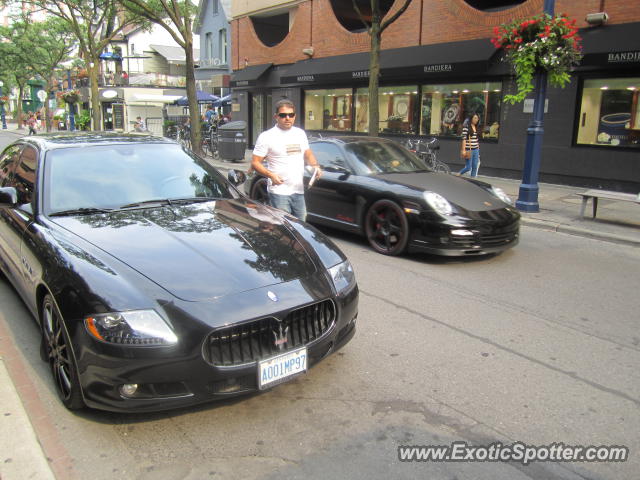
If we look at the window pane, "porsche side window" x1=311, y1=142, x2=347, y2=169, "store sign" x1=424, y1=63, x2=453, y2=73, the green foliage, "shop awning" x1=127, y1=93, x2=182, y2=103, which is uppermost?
the window pane

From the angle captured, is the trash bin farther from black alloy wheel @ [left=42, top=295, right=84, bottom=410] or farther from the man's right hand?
black alloy wheel @ [left=42, top=295, right=84, bottom=410]

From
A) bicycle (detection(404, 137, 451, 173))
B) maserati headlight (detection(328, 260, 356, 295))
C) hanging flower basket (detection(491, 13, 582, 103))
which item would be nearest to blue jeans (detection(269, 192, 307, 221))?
maserati headlight (detection(328, 260, 356, 295))

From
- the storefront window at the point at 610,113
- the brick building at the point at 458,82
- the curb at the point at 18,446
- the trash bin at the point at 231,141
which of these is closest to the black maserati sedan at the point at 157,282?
the curb at the point at 18,446

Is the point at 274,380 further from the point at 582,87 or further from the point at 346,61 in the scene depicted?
the point at 346,61

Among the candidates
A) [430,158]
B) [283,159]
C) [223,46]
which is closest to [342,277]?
[283,159]

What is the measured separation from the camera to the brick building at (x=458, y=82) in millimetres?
12273

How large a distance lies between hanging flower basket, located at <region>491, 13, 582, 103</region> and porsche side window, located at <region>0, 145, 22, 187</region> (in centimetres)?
796

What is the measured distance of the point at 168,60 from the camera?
48438mm

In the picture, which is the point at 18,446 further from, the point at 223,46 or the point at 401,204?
the point at 223,46

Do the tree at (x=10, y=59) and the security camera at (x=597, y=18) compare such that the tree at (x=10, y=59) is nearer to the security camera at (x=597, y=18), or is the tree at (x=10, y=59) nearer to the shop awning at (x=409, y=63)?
the shop awning at (x=409, y=63)

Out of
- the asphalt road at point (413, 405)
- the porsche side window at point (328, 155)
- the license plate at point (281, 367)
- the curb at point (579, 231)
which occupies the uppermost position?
the porsche side window at point (328, 155)

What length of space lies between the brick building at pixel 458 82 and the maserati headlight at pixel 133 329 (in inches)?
489

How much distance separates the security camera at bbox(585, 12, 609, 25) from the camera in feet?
39.2

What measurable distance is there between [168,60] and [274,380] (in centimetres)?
5063
